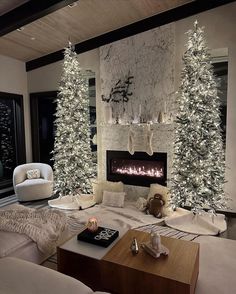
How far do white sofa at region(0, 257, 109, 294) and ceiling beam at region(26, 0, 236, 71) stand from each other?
4.52m

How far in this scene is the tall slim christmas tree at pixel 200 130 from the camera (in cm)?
374

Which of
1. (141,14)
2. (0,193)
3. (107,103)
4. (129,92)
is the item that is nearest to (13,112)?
(0,193)

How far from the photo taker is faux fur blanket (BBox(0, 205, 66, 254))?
2801 millimetres

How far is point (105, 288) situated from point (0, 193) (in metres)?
4.33

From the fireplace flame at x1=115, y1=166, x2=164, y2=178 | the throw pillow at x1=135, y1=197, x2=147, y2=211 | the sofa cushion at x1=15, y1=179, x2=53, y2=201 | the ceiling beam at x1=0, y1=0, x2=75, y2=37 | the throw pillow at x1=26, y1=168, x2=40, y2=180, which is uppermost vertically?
the ceiling beam at x1=0, y1=0, x2=75, y2=37

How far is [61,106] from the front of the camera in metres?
4.84

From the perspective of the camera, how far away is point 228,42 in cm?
420

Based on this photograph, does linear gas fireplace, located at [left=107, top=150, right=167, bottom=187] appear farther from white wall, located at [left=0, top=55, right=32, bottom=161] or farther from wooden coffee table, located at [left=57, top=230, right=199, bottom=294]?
white wall, located at [left=0, top=55, right=32, bottom=161]

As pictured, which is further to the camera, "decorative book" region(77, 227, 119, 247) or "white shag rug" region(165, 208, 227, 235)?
"white shag rug" region(165, 208, 227, 235)

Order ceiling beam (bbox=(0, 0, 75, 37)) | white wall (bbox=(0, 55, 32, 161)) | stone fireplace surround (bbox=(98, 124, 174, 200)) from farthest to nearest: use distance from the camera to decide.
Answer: white wall (bbox=(0, 55, 32, 161)), stone fireplace surround (bbox=(98, 124, 174, 200)), ceiling beam (bbox=(0, 0, 75, 37))

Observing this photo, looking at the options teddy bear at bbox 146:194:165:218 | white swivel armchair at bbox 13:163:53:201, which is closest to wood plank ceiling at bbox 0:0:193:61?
white swivel armchair at bbox 13:163:53:201

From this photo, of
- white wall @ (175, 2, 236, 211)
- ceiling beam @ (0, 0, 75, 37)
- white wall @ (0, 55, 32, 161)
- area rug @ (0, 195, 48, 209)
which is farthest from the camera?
white wall @ (0, 55, 32, 161)

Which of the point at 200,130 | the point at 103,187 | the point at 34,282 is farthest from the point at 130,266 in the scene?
the point at 103,187

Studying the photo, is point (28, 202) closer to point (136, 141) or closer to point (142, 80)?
point (136, 141)
